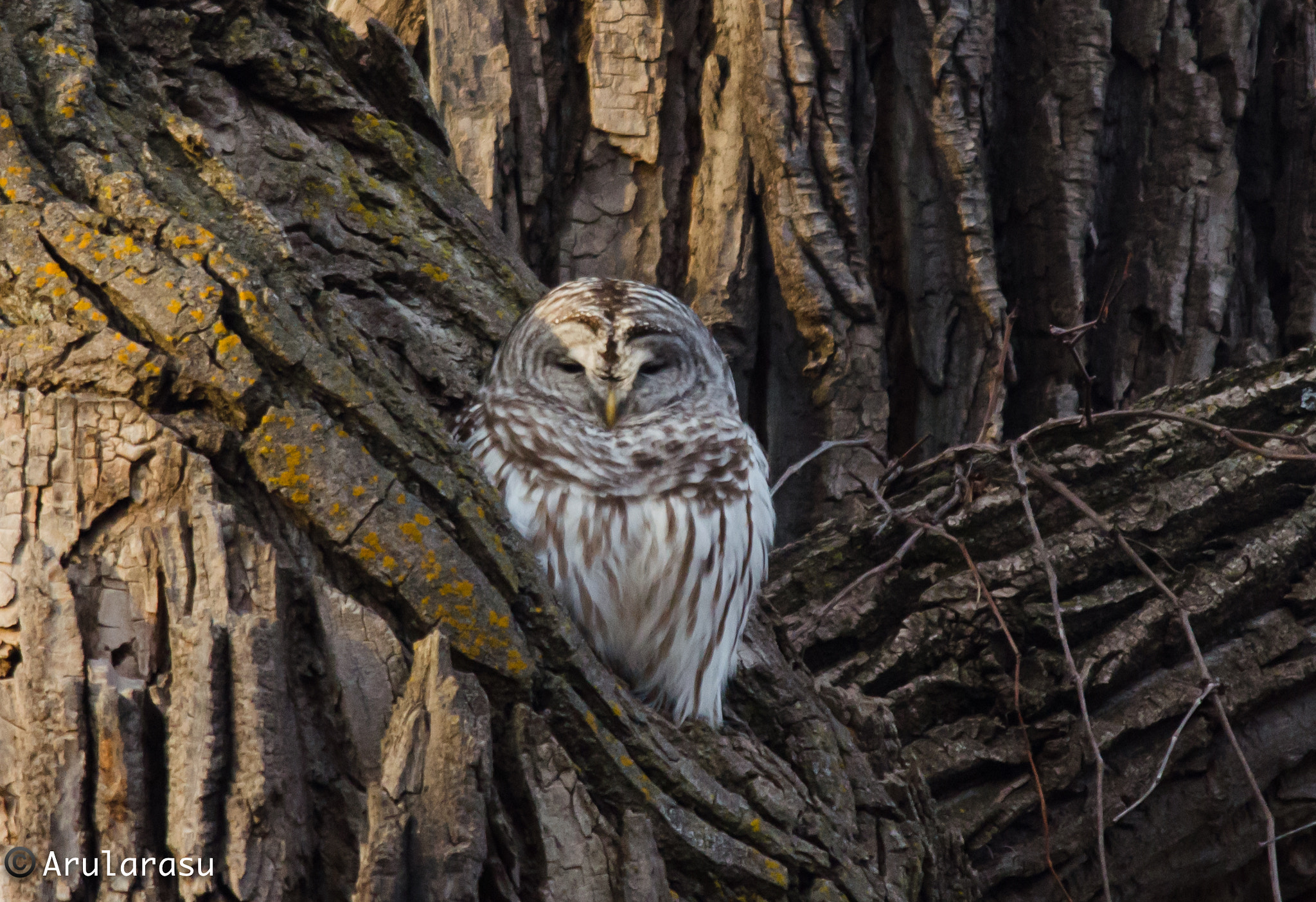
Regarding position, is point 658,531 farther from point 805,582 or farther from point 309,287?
point 309,287

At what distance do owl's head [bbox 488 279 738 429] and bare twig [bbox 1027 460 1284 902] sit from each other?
37.2 inches

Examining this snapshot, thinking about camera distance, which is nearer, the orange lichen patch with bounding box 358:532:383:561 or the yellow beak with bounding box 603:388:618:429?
the orange lichen patch with bounding box 358:532:383:561

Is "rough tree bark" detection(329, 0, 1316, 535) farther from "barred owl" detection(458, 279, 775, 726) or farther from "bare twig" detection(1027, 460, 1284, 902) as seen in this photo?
"barred owl" detection(458, 279, 775, 726)

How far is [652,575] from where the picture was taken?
8.70 ft

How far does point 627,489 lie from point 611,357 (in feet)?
1.48

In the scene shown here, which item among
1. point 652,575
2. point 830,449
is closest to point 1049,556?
point 830,449

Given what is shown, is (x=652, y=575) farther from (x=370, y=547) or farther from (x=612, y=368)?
(x=370, y=547)

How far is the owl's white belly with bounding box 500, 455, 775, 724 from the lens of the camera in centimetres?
259

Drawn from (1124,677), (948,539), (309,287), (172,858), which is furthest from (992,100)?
(172,858)

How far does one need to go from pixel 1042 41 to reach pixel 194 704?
3.40m

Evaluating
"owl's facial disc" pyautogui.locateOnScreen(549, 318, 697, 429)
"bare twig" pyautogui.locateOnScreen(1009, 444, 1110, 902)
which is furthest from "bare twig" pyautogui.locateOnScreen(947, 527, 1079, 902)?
"owl's facial disc" pyautogui.locateOnScreen(549, 318, 697, 429)

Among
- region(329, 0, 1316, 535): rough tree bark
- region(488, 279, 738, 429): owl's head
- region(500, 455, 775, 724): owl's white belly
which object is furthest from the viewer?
region(329, 0, 1316, 535): rough tree bark

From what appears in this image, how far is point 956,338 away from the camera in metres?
3.65

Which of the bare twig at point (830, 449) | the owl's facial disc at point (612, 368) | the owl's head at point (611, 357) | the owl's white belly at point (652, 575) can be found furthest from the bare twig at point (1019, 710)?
the owl's facial disc at point (612, 368)
